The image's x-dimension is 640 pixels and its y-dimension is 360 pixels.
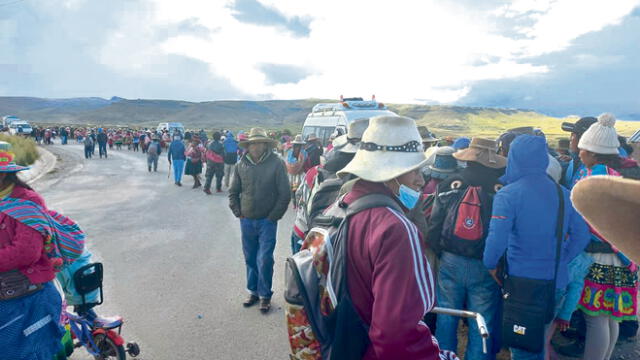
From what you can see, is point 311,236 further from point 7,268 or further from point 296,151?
point 296,151

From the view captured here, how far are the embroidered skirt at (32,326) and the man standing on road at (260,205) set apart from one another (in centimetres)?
230

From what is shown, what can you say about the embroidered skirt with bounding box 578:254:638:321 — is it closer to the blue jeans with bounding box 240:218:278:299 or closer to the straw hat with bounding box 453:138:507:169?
the straw hat with bounding box 453:138:507:169

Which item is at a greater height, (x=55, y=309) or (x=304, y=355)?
(x=304, y=355)

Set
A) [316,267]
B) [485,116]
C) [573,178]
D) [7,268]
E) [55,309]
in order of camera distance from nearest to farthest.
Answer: [316,267], [7,268], [55,309], [573,178], [485,116]

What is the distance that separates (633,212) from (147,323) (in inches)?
190

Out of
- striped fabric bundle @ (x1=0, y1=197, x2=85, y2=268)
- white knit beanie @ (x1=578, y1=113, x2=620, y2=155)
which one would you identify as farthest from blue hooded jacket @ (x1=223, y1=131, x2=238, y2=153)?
white knit beanie @ (x1=578, y1=113, x2=620, y2=155)

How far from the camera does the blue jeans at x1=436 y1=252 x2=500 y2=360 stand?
3230 millimetres

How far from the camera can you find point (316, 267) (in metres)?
1.82

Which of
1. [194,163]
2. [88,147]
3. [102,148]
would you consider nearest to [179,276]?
[194,163]

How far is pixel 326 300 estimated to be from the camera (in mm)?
1774

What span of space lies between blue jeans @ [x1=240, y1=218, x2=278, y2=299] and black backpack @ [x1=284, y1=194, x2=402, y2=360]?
2.94 m

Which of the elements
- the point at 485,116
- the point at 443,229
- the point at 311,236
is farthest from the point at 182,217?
the point at 485,116

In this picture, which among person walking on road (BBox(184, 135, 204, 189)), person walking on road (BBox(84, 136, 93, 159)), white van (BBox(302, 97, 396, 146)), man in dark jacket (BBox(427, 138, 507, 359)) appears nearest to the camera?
man in dark jacket (BBox(427, 138, 507, 359))

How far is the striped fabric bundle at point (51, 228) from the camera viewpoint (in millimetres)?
2555
